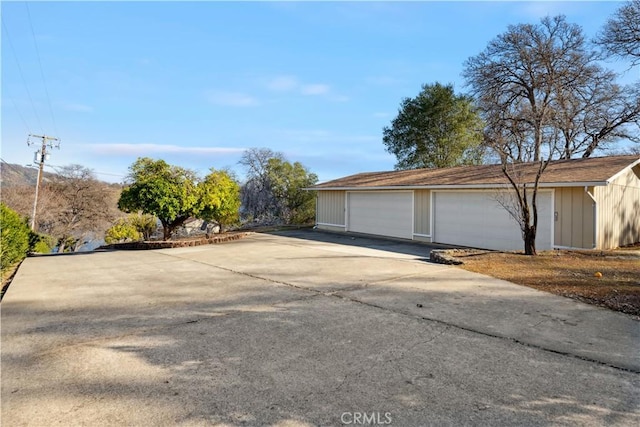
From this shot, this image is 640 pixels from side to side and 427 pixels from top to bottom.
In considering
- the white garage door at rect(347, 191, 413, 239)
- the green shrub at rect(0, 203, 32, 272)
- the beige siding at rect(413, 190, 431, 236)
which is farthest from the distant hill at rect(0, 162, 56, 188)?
the beige siding at rect(413, 190, 431, 236)

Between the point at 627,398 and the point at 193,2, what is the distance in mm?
11749

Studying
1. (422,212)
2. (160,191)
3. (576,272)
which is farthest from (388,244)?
(160,191)

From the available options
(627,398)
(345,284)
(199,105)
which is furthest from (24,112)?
(627,398)

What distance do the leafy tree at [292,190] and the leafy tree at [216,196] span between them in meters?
6.28

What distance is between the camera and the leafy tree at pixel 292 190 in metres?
22.5

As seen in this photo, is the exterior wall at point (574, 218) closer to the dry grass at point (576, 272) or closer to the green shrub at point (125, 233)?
the dry grass at point (576, 272)

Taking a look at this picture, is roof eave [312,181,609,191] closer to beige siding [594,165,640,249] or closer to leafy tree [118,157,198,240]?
beige siding [594,165,640,249]

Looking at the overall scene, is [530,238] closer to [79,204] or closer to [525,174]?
[525,174]

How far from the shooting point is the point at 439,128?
27.8 m

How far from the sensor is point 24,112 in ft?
78.7

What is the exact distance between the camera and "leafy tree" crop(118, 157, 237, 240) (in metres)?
13.9

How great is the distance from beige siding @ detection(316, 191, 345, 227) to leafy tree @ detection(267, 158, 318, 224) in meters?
2.28

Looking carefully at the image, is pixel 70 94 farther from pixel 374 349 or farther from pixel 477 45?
pixel 477 45

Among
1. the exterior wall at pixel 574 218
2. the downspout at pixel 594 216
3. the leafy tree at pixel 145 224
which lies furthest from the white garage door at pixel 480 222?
the leafy tree at pixel 145 224
